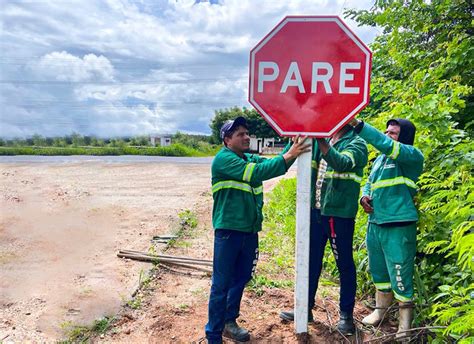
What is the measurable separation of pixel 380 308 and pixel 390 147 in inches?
60.3

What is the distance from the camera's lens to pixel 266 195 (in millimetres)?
11578

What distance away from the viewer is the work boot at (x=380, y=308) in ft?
11.2

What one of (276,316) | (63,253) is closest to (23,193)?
(63,253)

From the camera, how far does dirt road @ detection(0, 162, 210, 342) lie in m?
4.17

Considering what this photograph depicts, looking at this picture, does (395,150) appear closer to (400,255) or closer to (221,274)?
(400,255)

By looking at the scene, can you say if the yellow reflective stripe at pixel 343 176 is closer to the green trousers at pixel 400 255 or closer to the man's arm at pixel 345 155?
the man's arm at pixel 345 155

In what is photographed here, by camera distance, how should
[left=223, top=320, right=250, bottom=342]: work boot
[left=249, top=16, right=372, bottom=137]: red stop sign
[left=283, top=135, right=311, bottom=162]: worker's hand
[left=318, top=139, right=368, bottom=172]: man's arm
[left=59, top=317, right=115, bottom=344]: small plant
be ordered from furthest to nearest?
[left=59, top=317, right=115, bottom=344]: small plant < [left=223, top=320, right=250, bottom=342]: work boot < [left=318, top=139, right=368, bottom=172]: man's arm < [left=283, top=135, right=311, bottom=162]: worker's hand < [left=249, top=16, right=372, bottom=137]: red stop sign

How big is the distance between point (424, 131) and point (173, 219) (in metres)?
6.10

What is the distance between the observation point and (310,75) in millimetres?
2514

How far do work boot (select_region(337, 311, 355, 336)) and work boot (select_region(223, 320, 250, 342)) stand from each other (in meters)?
0.81

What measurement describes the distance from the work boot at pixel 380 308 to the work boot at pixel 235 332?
1.08m

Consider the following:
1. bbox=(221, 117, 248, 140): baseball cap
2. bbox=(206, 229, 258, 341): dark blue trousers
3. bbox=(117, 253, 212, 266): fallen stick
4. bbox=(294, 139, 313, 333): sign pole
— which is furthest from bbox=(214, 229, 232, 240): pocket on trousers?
bbox=(117, 253, 212, 266): fallen stick

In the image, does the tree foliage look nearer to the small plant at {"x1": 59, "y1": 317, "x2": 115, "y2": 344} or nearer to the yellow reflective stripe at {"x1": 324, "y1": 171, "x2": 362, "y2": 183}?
the yellow reflective stripe at {"x1": 324, "y1": 171, "x2": 362, "y2": 183}

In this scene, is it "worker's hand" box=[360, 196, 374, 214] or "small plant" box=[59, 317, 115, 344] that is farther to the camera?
"small plant" box=[59, 317, 115, 344]
